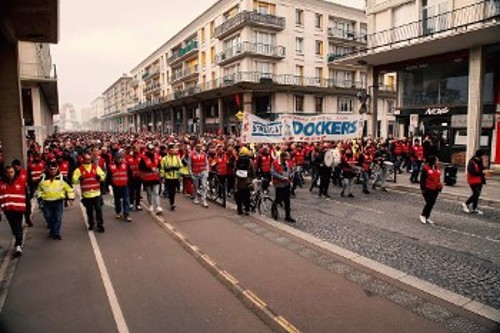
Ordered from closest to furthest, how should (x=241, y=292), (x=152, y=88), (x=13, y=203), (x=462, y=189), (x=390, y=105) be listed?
1. (x=241, y=292)
2. (x=13, y=203)
3. (x=462, y=189)
4. (x=390, y=105)
5. (x=152, y=88)

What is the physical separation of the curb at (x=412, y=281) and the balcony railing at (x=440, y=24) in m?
12.3

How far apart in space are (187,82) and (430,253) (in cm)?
4793

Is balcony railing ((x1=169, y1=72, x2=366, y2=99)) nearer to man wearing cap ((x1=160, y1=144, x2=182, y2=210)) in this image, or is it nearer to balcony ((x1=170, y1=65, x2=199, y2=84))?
balcony ((x1=170, y1=65, x2=199, y2=84))

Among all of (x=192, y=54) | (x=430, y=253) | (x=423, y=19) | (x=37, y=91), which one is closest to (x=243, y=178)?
(x=430, y=253)

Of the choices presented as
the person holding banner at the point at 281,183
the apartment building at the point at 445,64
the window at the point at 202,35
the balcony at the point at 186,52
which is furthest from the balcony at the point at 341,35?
the person holding banner at the point at 281,183

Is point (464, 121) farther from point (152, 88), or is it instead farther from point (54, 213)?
point (152, 88)

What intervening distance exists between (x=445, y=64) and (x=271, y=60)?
58.8ft

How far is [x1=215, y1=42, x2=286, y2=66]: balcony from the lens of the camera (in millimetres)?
33906

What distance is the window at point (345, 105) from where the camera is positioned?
4025 cm

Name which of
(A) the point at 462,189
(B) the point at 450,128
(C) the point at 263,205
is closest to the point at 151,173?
(C) the point at 263,205

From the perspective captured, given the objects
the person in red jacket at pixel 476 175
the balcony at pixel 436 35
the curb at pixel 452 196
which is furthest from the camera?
the balcony at pixel 436 35

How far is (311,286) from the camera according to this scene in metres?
5.32

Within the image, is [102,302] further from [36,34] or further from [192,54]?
[192,54]

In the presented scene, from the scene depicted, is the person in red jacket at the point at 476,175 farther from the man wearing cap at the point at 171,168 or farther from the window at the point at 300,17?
the window at the point at 300,17
